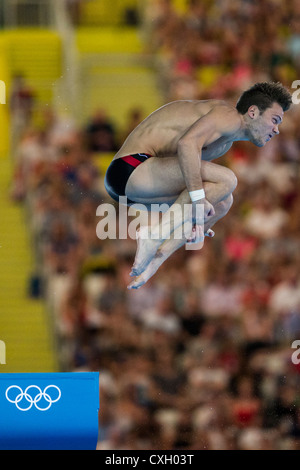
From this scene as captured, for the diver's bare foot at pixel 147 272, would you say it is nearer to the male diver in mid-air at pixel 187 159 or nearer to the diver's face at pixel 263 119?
the male diver in mid-air at pixel 187 159

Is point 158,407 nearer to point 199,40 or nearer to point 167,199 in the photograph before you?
point 167,199

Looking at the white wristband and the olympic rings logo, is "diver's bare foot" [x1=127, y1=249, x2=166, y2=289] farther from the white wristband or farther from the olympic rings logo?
the olympic rings logo

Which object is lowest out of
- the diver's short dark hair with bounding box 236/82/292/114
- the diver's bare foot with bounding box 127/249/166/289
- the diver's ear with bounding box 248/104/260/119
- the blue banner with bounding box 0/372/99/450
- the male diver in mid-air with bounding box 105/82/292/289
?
the blue banner with bounding box 0/372/99/450

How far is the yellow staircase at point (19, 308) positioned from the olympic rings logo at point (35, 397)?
4037 mm

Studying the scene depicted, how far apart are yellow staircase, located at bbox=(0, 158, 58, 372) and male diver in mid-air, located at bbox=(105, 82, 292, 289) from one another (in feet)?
15.3

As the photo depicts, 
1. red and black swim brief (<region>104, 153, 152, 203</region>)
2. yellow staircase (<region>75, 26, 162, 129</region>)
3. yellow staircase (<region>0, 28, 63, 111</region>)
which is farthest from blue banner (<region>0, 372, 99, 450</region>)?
yellow staircase (<region>0, 28, 63, 111</region>)

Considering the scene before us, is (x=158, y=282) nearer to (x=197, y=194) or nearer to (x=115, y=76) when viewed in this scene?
(x=115, y=76)

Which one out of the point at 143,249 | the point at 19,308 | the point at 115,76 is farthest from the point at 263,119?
the point at 115,76

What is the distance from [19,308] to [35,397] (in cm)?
465

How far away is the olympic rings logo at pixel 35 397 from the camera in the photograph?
7.12 meters

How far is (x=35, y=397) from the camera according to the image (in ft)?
23.3

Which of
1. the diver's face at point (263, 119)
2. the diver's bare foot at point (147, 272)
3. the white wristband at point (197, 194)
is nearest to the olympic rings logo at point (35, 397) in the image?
the diver's bare foot at point (147, 272)

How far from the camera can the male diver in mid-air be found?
669 centimetres

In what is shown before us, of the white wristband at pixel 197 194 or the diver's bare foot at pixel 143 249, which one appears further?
the diver's bare foot at pixel 143 249
